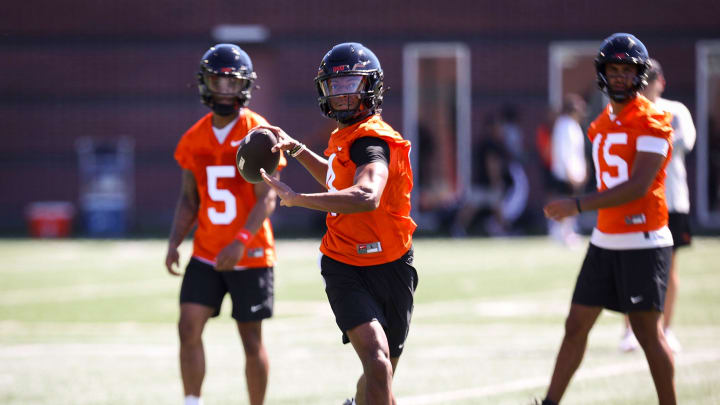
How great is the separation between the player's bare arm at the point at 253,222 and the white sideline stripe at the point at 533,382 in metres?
1.64

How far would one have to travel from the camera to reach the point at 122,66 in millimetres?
24094

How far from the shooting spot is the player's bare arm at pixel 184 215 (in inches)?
276

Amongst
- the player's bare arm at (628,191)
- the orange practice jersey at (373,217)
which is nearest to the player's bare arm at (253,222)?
the orange practice jersey at (373,217)

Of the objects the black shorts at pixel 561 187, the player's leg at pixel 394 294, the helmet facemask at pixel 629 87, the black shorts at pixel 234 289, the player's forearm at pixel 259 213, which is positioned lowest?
the black shorts at pixel 561 187

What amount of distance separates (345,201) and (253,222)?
151 cm

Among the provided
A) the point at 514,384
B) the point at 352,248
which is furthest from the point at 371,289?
the point at 514,384

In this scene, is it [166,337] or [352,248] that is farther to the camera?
[166,337]

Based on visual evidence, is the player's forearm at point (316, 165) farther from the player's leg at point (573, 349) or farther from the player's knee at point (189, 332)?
the player's leg at point (573, 349)

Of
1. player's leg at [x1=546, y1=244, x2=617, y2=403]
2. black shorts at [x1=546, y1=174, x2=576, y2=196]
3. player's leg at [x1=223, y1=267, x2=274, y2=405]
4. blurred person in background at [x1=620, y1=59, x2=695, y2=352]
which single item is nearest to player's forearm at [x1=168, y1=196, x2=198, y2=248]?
player's leg at [x1=223, y1=267, x2=274, y2=405]

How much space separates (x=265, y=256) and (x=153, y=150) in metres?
17.8

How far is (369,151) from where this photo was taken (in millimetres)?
5441

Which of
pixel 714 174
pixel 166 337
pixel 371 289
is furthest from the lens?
pixel 714 174

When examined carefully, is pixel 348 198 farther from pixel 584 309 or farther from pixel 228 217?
pixel 584 309

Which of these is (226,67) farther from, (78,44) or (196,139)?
(78,44)
